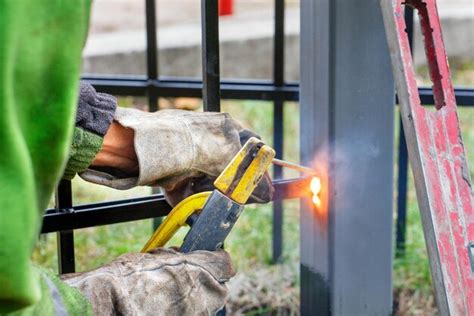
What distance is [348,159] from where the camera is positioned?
2062 mm

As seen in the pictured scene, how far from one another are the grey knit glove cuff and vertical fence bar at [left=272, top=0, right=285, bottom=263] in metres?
1.65

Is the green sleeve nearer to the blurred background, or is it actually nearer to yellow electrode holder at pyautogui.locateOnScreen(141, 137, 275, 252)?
yellow electrode holder at pyautogui.locateOnScreen(141, 137, 275, 252)

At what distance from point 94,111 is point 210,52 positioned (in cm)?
34

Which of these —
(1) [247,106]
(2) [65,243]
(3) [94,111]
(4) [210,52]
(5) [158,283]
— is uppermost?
(1) [247,106]

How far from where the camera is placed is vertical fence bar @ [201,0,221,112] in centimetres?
195

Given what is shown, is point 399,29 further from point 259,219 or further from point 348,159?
point 259,219

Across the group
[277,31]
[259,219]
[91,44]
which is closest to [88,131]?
[277,31]

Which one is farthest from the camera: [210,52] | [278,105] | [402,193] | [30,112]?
[402,193]

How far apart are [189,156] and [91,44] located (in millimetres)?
4929

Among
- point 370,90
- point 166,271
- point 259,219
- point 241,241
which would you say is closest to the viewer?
point 166,271

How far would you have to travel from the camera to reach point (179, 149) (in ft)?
5.95

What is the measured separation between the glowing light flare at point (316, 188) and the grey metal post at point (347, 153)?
20mm

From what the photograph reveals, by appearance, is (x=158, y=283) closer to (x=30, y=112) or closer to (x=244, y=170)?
(x=244, y=170)

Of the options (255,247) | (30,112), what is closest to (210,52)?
(30,112)
